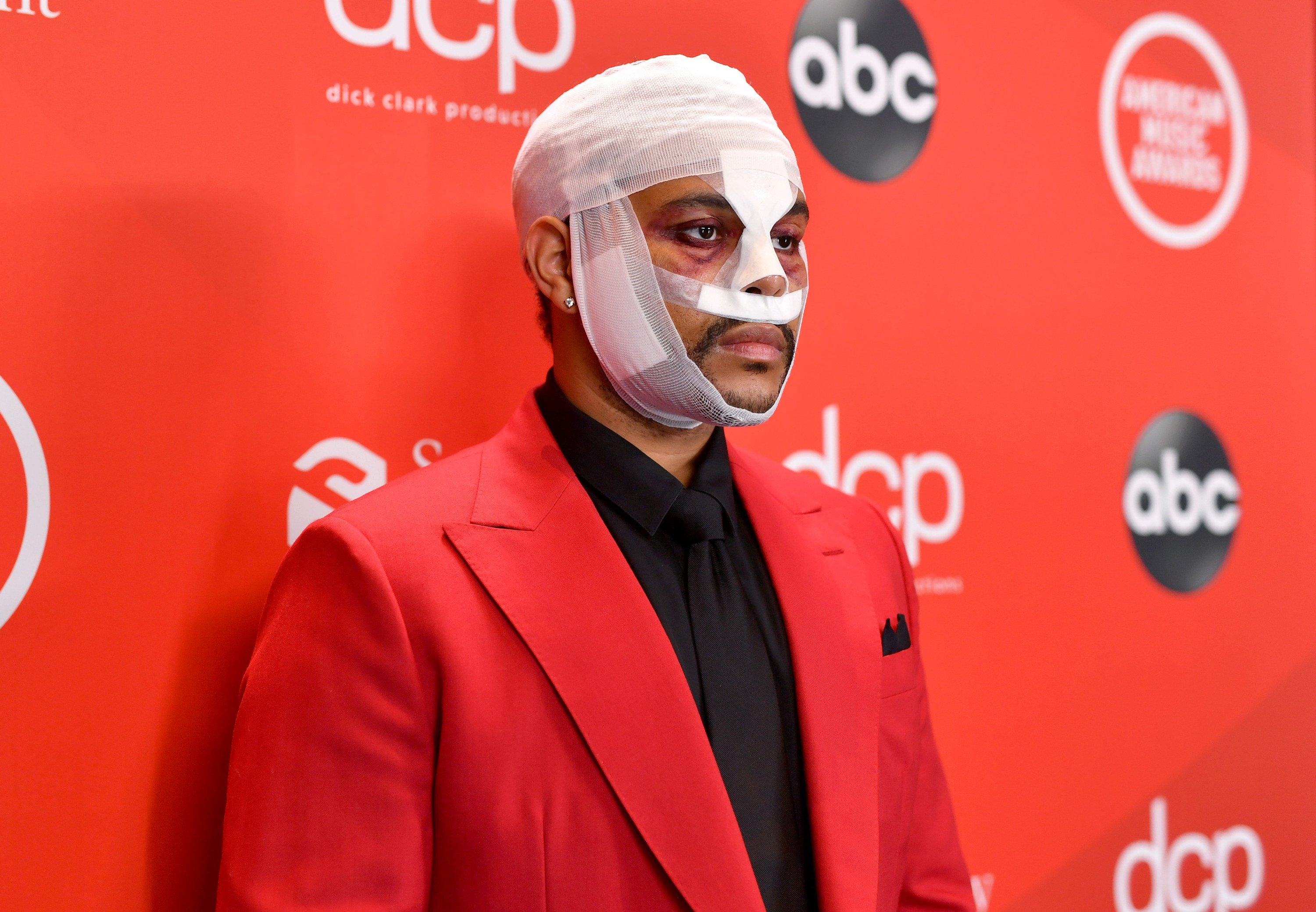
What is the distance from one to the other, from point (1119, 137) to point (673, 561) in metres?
1.35

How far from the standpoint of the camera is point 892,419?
6.11ft

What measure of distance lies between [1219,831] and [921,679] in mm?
1023

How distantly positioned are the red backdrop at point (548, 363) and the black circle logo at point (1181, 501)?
0.03 metres

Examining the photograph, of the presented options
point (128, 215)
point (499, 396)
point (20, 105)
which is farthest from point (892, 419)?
point (20, 105)

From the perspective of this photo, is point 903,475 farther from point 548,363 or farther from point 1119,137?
point 1119,137

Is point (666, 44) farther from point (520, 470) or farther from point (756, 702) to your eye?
point (756, 702)

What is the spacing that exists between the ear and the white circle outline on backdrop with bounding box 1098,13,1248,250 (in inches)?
48.5

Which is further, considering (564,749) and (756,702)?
(756,702)

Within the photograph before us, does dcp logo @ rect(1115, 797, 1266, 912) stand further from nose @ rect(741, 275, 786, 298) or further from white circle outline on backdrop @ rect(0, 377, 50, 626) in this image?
white circle outline on backdrop @ rect(0, 377, 50, 626)

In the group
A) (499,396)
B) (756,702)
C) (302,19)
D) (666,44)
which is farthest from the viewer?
(666,44)

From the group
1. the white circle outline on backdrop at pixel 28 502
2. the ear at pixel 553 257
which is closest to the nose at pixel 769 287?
the ear at pixel 553 257

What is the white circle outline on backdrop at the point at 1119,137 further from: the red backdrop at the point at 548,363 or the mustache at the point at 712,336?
the mustache at the point at 712,336

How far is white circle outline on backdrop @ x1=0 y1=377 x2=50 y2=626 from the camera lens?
4.18 feet

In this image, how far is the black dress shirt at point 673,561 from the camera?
1224 mm
